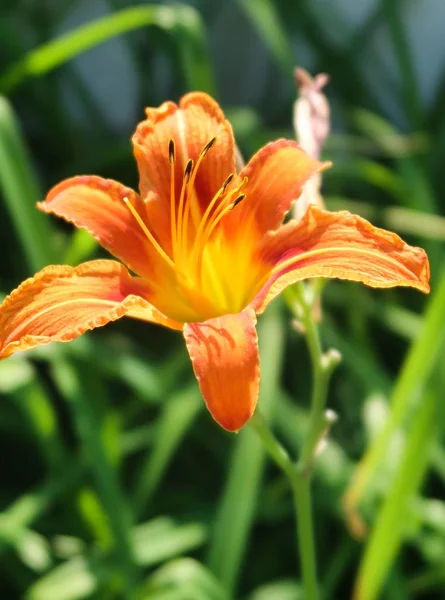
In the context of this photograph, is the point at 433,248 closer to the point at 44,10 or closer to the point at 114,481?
the point at 114,481

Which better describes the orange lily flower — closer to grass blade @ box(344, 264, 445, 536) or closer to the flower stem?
the flower stem

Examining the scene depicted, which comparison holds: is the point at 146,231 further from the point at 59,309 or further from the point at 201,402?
the point at 201,402

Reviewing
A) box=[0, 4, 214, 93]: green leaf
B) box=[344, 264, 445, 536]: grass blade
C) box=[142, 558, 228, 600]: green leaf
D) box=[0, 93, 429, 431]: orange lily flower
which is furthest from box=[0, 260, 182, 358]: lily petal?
box=[0, 4, 214, 93]: green leaf

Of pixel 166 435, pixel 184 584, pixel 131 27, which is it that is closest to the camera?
pixel 184 584

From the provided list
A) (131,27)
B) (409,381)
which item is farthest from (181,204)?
(131,27)

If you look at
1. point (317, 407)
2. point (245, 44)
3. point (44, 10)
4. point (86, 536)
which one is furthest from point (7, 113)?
point (245, 44)
